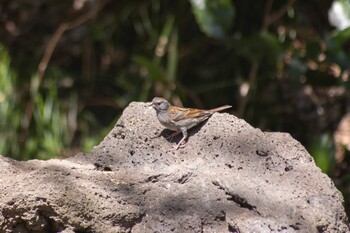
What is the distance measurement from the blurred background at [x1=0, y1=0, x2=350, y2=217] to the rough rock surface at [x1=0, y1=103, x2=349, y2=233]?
2.95 meters

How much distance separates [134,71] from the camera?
784cm

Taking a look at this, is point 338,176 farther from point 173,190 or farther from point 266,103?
point 173,190

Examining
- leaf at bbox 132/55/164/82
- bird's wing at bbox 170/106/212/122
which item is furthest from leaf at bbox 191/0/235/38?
bird's wing at bbox 170/106/212/122

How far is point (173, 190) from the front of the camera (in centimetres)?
335

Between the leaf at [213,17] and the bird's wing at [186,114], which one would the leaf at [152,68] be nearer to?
the leaf at [213,17]

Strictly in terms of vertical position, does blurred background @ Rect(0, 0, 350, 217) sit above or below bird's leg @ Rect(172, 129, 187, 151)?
above

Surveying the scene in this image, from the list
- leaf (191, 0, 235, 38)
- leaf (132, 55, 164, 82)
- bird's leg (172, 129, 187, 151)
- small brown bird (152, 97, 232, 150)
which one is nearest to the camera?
bird's leg (172, 129, 187, 151)

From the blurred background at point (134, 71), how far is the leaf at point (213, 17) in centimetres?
55

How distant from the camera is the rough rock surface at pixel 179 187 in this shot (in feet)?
10.3

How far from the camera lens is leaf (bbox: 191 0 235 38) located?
20.1 ft

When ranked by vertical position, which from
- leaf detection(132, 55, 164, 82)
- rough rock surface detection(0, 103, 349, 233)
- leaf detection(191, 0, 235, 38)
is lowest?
rough rock surface detection(0, 103, 349, 233)

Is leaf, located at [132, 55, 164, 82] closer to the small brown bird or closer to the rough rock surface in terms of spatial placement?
the small brown bird

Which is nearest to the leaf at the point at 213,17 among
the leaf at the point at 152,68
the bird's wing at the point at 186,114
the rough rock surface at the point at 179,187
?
the leaf at the point at 152,68

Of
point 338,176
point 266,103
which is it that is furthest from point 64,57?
point 338,176
